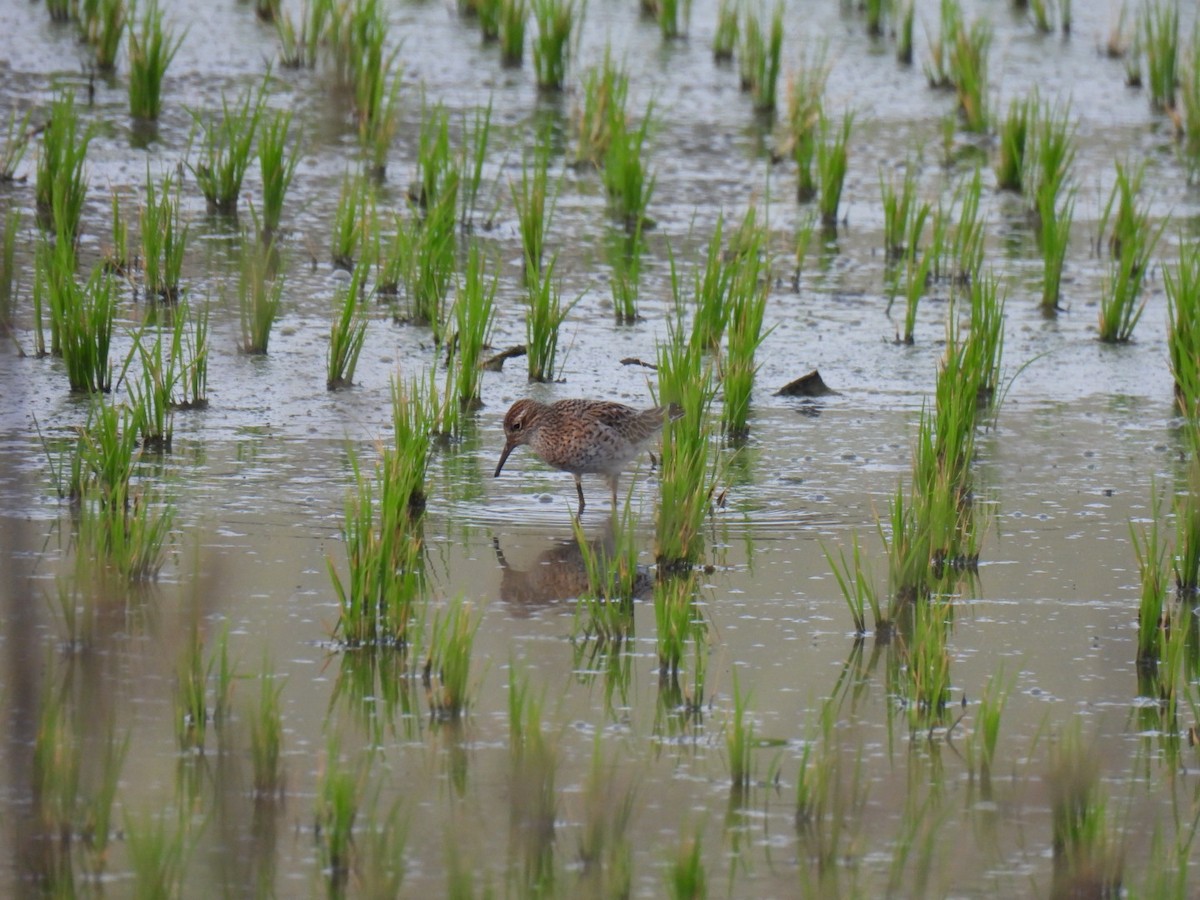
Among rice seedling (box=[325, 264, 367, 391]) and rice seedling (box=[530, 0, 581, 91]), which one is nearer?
rice seedling (box=[325, 264, 367, 391])

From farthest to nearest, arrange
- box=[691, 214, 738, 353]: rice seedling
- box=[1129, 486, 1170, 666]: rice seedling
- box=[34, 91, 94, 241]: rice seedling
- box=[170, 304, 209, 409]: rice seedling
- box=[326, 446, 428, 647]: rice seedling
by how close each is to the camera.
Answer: box=[34, 91, 94, 241]: rice seedling → box=[691, 214, 738, 353]: rice seedling → box=[170, 304, 209, 409]: rice seedling → box=[1129, 486, 1170, 666]: rice seedling → box=[326, 446, 428, 647]: rice seedling

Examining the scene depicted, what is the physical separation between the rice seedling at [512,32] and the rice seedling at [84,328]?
5738 millimetres

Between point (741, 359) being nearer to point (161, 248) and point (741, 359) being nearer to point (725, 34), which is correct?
point (161, 248)

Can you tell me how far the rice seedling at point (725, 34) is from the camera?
499 inches

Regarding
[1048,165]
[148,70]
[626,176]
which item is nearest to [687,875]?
[626,176]

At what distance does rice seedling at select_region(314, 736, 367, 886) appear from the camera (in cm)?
340

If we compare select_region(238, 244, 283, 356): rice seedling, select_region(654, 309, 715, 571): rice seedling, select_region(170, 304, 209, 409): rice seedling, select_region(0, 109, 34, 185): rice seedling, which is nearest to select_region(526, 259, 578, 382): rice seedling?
select_region(238, 244, 283, 356): rice seedling

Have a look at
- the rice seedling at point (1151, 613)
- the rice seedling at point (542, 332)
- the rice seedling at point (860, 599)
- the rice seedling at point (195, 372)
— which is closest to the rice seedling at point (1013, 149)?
the rice seedling at point (542, 332)

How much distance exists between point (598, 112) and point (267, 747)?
22.4 ft

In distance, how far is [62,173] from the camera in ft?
26.0

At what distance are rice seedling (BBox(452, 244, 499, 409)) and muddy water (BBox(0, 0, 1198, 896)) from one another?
0.37ft

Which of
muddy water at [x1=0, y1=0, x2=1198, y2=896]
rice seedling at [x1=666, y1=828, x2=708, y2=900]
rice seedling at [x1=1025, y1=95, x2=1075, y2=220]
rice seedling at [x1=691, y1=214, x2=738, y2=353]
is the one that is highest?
rice seedling at [x1=1025, y1=95, x2=1075, y2=220]

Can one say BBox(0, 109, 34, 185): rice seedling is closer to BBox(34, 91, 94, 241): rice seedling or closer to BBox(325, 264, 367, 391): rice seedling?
BBox(34, 91, 94, 241): rice seedling

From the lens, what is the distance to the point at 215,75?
442 inches
